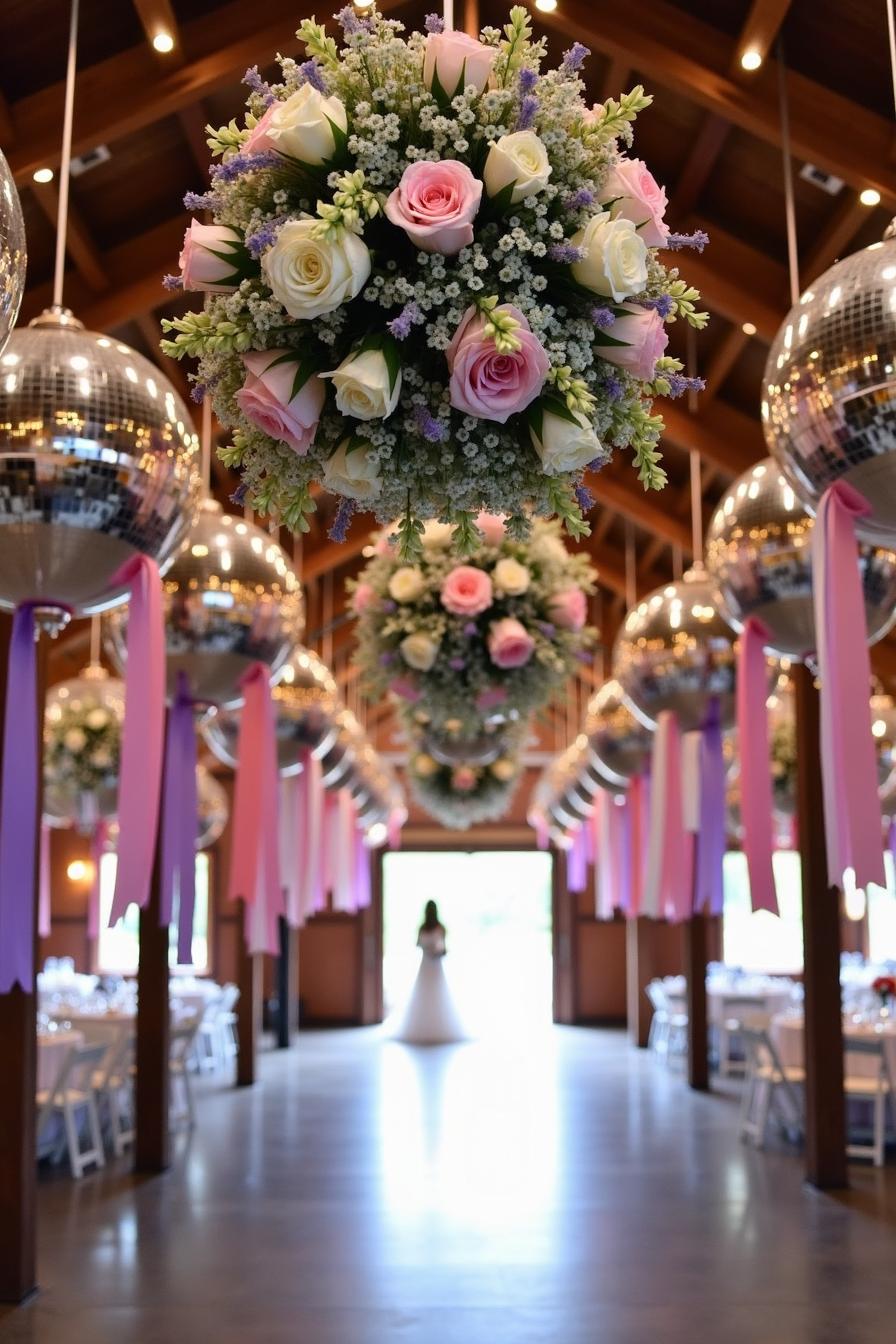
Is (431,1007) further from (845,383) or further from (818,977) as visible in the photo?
(845,383)

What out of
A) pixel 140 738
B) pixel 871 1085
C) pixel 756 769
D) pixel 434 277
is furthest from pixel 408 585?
pixel 871 1085

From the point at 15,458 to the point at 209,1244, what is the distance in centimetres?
459

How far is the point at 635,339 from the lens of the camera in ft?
5.53

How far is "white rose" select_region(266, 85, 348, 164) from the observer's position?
5.19 ft

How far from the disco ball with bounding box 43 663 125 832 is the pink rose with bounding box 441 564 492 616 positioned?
3919 millimetres

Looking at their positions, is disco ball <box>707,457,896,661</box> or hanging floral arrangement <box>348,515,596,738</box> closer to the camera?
disco ball <box>707,457,896,661</box>

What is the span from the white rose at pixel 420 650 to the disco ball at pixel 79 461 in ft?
7.07

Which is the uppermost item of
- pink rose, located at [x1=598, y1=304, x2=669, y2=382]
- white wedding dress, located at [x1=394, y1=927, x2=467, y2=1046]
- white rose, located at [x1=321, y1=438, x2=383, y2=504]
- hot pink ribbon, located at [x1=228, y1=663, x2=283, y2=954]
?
pink rose, located at [x1=598, y1=304, x2=669, y2=382]

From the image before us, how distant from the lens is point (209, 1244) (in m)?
6.02

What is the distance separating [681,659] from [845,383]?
2.86 m

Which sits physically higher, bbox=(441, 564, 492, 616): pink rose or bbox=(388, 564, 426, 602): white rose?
bbox=(388, 564, 426, 602): white rose

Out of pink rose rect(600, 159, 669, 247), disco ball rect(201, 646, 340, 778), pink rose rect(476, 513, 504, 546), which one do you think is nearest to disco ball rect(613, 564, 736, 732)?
pink rose rect(476, 513, 504, 546)

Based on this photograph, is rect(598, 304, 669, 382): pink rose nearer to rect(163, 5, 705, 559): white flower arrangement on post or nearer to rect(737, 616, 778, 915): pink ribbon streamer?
rect(163, 5, 705, 559): white flower arrangement on post

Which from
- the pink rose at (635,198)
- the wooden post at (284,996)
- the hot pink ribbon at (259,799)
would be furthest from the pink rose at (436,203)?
the wooden post at (284,996)
